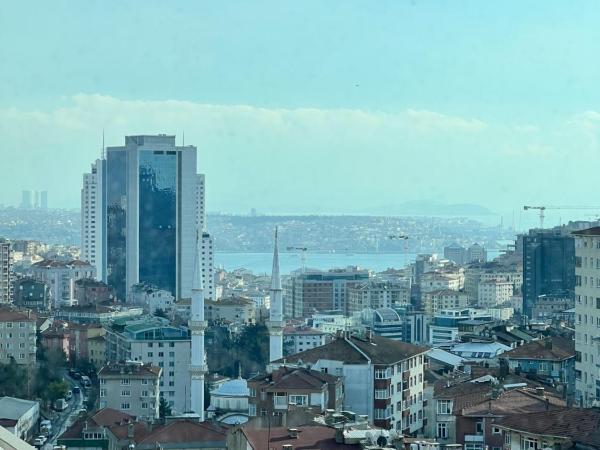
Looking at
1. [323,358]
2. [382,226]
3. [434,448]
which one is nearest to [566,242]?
[323,358]

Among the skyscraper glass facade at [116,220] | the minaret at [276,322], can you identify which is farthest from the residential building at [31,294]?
the minaret at [276,322]

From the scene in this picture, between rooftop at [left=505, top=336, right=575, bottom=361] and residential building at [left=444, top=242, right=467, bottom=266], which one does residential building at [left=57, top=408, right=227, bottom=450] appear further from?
residential building at [left=444, top=242, right=467, bottom=266]

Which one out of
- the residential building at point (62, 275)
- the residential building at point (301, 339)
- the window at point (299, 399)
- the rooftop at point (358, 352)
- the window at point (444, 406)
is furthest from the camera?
the residential building at point (62, 275)

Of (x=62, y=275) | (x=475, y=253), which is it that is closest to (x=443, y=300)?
(x=62, y=275)

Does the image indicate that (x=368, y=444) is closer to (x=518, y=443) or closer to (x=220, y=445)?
(x=518, y=443)

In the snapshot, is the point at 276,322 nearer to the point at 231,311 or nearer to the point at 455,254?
the point at 231,311

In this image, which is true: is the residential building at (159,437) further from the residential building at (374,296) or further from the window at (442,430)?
the residential building at (374,296)
